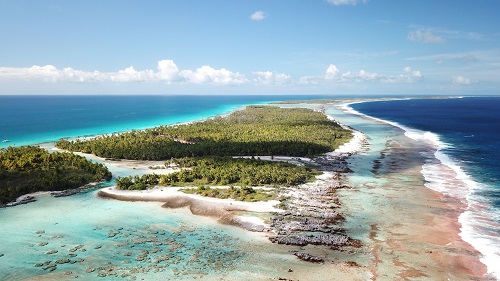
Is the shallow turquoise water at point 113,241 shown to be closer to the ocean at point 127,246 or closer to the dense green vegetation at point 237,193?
the ocean at point 127,246

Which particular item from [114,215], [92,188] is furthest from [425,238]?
[92,188]

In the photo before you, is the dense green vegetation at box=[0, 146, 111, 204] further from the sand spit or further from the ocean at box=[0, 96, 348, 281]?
the sand spit

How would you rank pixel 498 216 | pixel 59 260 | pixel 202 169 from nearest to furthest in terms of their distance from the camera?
pixel 59 260 → pixel 498 216 → pixel 202 169

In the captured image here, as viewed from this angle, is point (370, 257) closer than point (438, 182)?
Yes

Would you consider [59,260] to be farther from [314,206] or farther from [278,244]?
[314,206]

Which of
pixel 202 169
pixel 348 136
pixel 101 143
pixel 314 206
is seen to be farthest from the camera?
pixel 348 136

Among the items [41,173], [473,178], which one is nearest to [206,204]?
[41,173]

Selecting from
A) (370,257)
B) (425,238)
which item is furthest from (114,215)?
(425,238)
